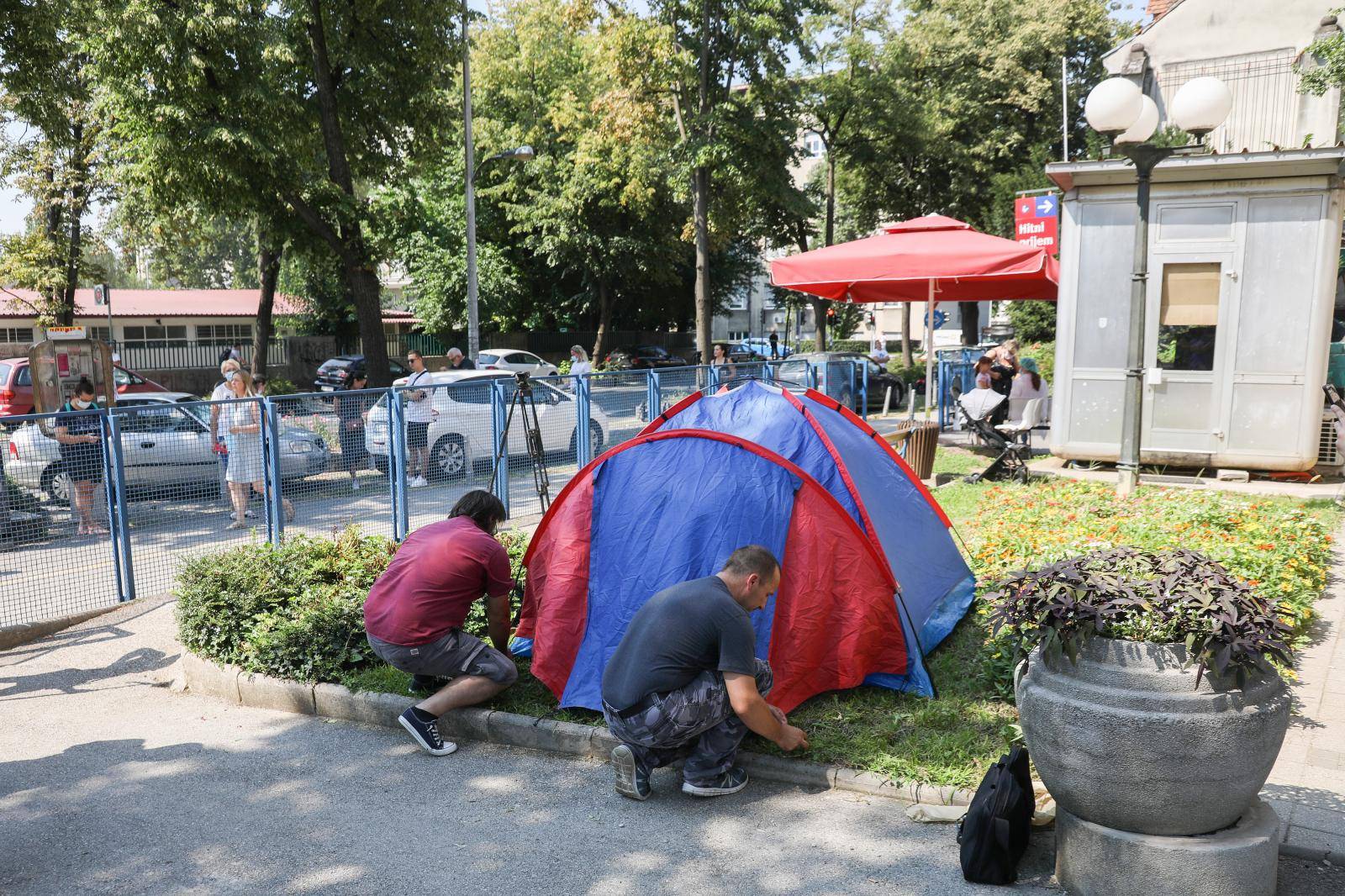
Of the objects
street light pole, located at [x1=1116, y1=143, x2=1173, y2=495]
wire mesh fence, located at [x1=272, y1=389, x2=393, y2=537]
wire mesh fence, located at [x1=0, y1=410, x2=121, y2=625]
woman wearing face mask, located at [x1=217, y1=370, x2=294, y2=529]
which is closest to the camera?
wire mesh fence, located at [x1=0, y1=410, x2=121, y2=625]

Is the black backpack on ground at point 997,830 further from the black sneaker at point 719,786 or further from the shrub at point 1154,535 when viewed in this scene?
the shrub at point 1154,535

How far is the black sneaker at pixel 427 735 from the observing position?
528cm

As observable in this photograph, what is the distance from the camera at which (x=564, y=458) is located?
11094mm

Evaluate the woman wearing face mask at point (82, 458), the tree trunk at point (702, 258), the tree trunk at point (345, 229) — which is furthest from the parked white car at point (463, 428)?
the tree trunk at point (702, 258)

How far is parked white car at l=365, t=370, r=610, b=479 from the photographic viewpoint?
958 centimetres

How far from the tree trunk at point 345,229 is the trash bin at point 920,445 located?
10474mm

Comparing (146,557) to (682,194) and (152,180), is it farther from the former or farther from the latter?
(682,194)

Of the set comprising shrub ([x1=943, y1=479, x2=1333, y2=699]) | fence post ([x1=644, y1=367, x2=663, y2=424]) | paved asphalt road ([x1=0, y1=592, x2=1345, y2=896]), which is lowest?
paved asphalt road ([x1=0, y1=592, x2=1345, y2=896])

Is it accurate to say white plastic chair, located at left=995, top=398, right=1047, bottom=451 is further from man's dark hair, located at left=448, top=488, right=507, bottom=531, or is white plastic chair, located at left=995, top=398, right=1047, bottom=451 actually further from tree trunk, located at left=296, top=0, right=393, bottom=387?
tree trunk, located at left=296, top=0, right=393, bottom=387

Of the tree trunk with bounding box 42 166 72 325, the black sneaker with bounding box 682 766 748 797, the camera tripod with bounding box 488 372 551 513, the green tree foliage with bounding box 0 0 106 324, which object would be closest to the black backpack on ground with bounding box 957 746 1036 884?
the black sneaker with bounding box 682 766 748 797

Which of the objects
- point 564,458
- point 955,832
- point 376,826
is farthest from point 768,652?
point 564,458

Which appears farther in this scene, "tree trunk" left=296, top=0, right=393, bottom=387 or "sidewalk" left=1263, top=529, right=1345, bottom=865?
"tree trunk" left=296, top=0, right=393, bottom=387

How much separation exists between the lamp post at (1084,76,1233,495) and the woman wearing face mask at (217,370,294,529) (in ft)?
23.8

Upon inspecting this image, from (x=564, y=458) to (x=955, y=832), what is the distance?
24.1 ft
